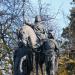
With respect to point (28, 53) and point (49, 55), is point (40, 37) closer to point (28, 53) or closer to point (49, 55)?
point (28, 53)

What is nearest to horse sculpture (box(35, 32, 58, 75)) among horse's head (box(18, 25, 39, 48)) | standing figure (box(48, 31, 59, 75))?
standing figure (box(48, 31, 59, 75))

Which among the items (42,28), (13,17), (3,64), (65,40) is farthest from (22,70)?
(65,40)

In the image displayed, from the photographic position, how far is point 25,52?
14.8 m

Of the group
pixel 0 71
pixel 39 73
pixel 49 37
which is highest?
pixel 49 37

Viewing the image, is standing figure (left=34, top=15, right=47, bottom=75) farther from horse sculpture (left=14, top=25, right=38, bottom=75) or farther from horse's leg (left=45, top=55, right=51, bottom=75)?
horse's leg (left=45, top=55, right=51, bottom=75)

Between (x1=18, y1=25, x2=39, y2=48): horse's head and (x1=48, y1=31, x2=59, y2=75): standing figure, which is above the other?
(x1=18, y1=25, x2=39, y2=48): horse's head

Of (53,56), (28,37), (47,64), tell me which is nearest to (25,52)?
(28,37)

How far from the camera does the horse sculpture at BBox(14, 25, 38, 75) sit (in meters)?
14.7

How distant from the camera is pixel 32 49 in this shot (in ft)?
48.3

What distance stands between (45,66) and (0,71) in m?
22.5

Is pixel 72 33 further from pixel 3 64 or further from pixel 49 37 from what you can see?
pixel 49 37

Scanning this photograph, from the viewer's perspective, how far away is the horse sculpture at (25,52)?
1473cm

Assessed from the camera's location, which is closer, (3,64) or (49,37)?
(49,37)

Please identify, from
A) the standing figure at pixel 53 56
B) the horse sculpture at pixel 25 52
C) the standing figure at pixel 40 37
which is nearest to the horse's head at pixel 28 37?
the horse sculpture at pixel 25 52
